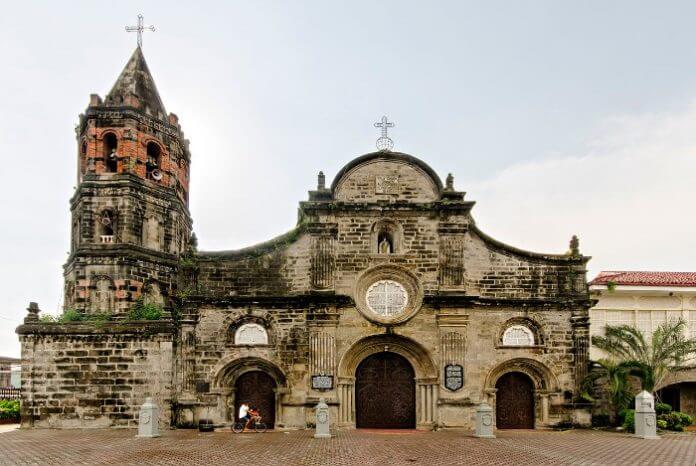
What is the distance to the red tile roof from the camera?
27.0m

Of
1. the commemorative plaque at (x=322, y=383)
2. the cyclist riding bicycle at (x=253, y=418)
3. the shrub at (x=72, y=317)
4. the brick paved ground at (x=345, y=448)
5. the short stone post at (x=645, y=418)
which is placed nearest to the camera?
the brick paved ground at (x=345, y=448)

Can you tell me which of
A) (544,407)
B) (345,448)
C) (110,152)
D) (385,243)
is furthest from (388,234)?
(110,152)

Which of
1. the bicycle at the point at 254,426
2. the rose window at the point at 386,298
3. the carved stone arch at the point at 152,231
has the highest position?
the carved stone arch at the point at 152,231

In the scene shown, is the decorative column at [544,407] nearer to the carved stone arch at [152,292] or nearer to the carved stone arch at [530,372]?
the carved stone arch at [530,372]

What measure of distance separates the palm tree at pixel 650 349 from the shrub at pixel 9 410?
23.9 m

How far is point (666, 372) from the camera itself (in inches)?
987

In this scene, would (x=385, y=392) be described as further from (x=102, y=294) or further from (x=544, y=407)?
(x=102, y=294)

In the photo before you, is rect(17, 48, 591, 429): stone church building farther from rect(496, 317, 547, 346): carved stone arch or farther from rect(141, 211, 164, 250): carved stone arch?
rect(141, 211, 164, 250): carved stone arch

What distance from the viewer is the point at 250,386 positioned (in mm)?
24312

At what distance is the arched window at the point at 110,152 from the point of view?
29.0 m

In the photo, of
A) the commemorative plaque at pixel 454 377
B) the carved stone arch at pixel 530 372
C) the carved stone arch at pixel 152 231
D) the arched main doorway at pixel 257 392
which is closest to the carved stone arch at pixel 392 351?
the commemorative plaque at pixel 454 377

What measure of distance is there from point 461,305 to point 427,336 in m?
1.59

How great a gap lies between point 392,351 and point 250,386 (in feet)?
16.7

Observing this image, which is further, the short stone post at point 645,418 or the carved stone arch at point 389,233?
the carved stone arch at point 389,233
